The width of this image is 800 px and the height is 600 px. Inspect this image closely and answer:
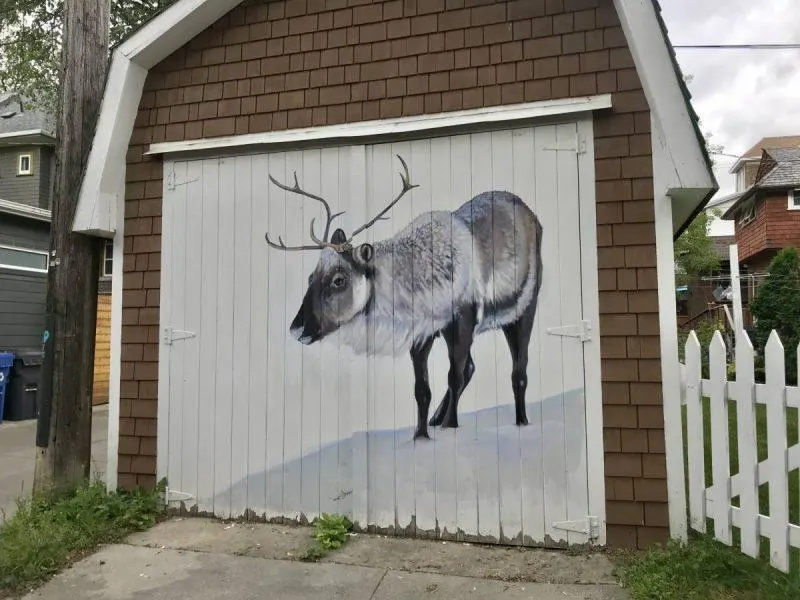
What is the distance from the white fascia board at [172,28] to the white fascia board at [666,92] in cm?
302

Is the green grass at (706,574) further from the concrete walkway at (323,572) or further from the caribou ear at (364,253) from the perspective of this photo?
the caribou ear at (364,253)

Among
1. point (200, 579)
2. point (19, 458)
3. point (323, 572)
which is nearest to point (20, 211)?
point (19, 458)

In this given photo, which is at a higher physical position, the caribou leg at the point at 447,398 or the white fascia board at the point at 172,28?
the white fascia board at the point at 172,28

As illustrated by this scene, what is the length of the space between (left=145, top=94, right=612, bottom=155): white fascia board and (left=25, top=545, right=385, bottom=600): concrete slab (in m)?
3.00

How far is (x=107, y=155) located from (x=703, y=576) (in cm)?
505

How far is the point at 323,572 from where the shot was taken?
3723 mm

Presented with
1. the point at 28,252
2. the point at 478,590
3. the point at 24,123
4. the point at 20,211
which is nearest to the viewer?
the point at 478,590

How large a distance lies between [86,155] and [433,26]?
2960 mm

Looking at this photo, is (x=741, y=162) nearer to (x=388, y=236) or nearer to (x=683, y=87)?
(x=683, y=87)

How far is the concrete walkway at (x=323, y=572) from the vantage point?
3447mm

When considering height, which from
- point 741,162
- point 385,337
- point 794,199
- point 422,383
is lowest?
point 422,383

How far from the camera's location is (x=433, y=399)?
4.23 m

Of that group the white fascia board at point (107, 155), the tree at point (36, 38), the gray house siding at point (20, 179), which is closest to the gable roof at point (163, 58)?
the white fascia board at point (107, 155)

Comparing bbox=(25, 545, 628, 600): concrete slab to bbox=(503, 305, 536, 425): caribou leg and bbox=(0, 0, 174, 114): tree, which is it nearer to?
bbox=(503, 305, 536, 425): caribou leg
